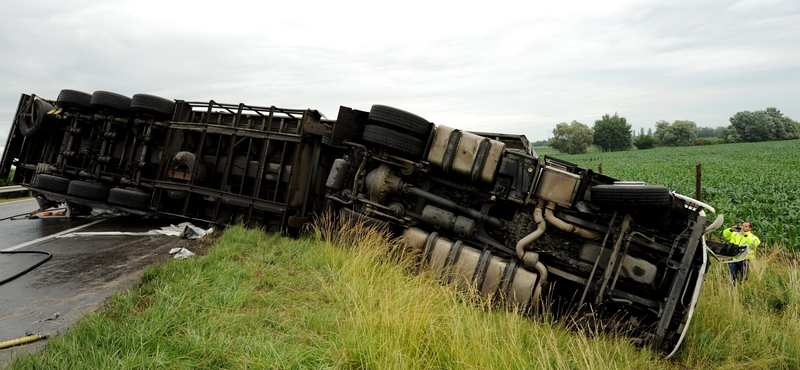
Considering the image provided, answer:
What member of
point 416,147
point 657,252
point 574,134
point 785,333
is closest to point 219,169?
point 416,147

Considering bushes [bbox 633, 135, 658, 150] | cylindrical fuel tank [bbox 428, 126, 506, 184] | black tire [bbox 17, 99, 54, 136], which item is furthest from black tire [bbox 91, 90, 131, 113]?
bushes [bbox 633, 135, 658, 150]

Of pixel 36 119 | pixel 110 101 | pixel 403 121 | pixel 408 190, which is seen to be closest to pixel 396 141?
pixel 403 121

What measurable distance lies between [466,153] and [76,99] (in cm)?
863

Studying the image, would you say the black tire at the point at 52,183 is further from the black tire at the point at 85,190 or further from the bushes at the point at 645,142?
the bushes at the point at 645,142

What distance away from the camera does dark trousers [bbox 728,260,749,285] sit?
230 inches

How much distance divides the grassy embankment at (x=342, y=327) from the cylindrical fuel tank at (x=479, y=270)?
14.2 inches

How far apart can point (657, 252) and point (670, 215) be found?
0.51m

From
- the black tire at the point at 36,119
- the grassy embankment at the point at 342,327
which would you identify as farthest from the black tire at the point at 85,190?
the grassy embankment at the point at 342,327

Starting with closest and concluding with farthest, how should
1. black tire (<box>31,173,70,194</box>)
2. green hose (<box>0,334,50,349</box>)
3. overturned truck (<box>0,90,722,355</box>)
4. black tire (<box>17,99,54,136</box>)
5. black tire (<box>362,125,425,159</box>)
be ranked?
1. green hose (<box>0,334,50,349</box>)
2. overturned truck (<box>0,90,722,355</box>)
3. black tire (<box>362,125,425,159</box>)
4. black tire (<box>31,173,70,194</box>)
5. black tire (<box>17,99,54,136</box>)

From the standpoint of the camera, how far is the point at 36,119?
8766 mm

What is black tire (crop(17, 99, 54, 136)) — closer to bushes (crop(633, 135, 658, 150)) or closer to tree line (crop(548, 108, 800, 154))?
tree line (crop(548, 108, 800, 154))

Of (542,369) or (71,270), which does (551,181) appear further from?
(71,270)

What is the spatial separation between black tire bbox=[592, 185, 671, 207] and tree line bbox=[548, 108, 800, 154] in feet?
222

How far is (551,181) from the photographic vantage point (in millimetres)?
5109
